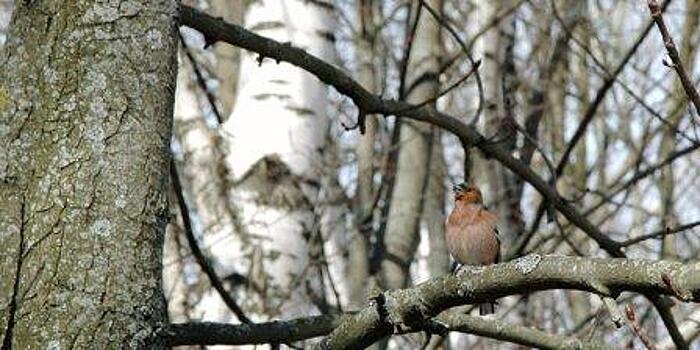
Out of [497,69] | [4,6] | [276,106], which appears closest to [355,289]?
[276,106]

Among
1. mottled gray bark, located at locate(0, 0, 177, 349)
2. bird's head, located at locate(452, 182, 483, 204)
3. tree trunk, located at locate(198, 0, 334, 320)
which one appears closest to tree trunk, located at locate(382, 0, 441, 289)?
Answer: bird's head, located at locate(452, 182, 483, 204)

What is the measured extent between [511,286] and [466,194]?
3015mm

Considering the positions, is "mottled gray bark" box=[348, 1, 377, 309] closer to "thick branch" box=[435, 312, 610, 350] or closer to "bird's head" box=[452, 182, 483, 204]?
"bird's head" box=[452, 182, 483, 204]

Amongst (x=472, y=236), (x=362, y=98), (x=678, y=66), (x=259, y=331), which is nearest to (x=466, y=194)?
(x=472, y=236)

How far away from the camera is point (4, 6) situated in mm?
10406

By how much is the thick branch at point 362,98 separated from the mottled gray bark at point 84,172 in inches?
26.3

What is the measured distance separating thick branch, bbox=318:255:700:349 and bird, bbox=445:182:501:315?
2438mm

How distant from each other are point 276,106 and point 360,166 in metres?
1.87

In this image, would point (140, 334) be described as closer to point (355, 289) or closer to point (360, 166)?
point (355, 289)

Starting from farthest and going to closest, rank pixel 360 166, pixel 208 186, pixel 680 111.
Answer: pixel 680 111 < pixel 360 166 < pixel 208 186

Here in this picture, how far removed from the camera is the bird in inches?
196

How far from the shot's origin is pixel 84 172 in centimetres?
254

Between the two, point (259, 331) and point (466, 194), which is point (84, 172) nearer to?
point (259, 331)

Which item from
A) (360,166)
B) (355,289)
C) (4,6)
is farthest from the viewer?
(4,6)
